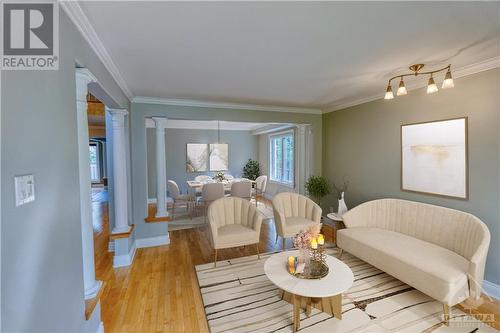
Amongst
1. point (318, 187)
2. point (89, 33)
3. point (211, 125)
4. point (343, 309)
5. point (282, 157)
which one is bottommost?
point (343, 309)

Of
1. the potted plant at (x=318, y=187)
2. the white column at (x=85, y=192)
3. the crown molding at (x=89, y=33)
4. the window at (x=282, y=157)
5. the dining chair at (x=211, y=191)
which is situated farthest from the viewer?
the window at (x=282, y=157)

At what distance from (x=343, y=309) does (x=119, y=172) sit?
3.16 m

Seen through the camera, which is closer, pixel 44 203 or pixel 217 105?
pixel 44 203

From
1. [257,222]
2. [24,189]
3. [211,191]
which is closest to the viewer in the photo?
[24,189]

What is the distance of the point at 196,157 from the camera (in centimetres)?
763

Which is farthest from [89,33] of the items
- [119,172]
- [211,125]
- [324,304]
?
[211,125]

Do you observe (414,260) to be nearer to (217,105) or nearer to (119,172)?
(217,105)

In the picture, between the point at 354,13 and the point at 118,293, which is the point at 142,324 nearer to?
the point at 118,293

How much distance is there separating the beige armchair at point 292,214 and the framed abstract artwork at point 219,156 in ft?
14.3

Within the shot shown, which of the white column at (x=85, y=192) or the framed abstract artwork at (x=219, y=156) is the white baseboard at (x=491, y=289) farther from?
the framed abstract artwork at (x=219, y=156)

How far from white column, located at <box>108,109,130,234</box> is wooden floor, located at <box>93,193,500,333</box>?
2.02 ft

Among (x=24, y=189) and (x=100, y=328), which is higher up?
(x=24, y=189)

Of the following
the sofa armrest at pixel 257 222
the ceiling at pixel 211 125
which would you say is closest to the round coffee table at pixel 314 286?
the sofa armrest at pixel 257 222

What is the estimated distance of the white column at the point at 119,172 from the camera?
9.98ft
